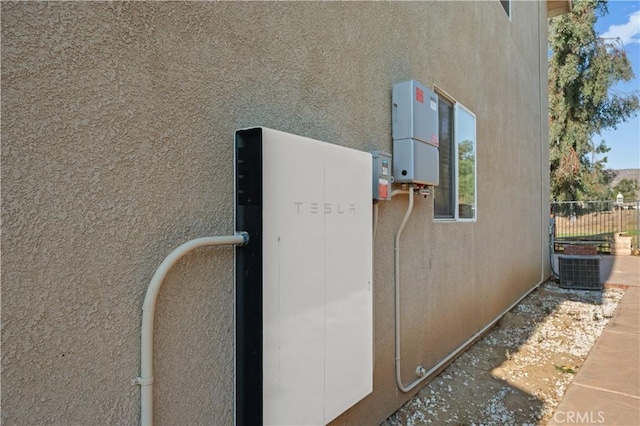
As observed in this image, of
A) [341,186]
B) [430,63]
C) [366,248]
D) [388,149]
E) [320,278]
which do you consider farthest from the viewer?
[430,63]

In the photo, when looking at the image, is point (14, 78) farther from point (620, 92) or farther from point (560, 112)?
point (620, 92)

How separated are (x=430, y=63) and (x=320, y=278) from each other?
2.38 metres

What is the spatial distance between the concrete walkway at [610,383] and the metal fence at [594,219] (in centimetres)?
855

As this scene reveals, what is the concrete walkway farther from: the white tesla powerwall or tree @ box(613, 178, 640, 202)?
tree @ box(613, 178, 640, 202)

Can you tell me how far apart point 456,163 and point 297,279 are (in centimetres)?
288

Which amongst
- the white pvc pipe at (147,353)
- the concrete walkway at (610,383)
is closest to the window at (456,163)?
the concrete walkway at (610,383)

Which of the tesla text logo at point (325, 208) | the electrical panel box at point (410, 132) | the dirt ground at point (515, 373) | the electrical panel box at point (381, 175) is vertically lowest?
the dirt ground at point (515, 373)

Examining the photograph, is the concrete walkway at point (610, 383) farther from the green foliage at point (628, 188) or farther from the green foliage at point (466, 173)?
the green foliage at point (628, 188)

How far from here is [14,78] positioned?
1003 mm

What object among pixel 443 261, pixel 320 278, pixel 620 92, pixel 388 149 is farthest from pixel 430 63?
pixel 620 92

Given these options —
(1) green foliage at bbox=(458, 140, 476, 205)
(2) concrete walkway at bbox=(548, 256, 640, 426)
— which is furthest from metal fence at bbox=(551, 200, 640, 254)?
(1) green foliage at bbox=(458, 140, 476, 205)

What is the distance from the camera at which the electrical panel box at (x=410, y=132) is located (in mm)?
2697

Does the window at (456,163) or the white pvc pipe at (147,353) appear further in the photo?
the window at (456,163)

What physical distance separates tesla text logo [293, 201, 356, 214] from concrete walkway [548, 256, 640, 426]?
2.26 metres
